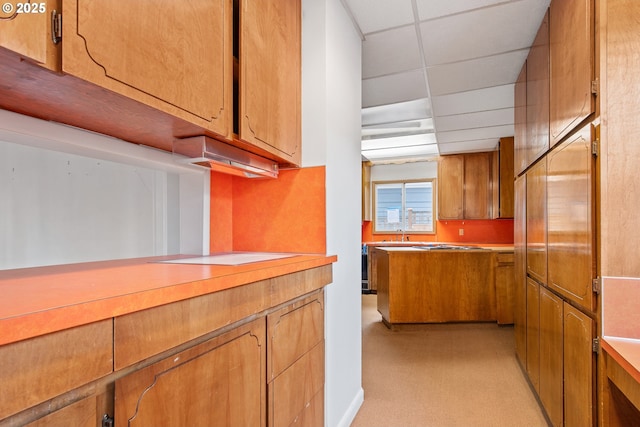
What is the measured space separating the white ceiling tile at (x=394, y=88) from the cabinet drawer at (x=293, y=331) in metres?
2.10

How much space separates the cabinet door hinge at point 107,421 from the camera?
0.68 metres

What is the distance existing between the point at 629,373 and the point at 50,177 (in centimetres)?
215

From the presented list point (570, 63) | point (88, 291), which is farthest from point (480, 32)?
point (88, 291)

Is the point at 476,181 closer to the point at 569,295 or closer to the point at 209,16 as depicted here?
the point at 569,295

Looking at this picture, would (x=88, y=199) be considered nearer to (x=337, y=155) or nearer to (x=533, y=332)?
(x=337, y=155)

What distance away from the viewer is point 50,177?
1283 mm

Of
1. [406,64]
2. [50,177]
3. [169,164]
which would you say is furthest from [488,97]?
[50,177]

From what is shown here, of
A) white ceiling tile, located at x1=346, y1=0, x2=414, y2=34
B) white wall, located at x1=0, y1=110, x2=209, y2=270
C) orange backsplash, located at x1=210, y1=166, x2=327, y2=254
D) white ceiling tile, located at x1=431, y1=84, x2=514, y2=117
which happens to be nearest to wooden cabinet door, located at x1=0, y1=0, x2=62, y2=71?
white wall, located at x1=0, y1=110, x2=209, y2=270

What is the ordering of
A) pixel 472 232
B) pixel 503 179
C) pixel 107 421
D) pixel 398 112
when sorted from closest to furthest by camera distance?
pixel 107 421 → pixel 398 112 → pixel 503 179 → pixel 472 232

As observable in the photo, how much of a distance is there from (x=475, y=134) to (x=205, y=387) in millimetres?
4614

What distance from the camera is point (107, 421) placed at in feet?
2.24

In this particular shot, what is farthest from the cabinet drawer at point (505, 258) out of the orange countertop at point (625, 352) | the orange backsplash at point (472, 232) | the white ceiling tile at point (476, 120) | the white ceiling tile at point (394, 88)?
the orange countertop at point (625, 352)

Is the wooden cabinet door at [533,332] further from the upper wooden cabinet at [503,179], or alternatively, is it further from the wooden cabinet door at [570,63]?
the upper wooden cabinet at [503,179]

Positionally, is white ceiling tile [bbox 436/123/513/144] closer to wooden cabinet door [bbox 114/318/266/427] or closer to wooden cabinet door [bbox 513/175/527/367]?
wooden cabinet door [bbox 513/175/527/367]
